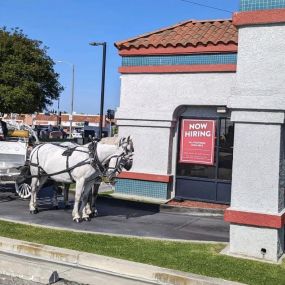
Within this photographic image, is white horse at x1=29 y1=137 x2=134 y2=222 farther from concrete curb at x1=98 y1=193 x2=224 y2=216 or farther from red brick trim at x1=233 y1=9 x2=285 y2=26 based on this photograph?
red brick trim at x1=233 y1=9 x2=285 y2=26

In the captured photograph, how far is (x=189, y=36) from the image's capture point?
42.9ft

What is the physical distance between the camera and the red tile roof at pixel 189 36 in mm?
12422

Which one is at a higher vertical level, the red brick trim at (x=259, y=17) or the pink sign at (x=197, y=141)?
the red brick trim at (x=259, y=17)

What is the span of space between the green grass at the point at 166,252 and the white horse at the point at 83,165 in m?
1.21

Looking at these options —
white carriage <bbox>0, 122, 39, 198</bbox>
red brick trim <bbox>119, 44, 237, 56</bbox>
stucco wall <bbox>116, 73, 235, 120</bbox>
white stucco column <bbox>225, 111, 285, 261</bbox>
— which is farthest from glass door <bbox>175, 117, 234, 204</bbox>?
white stucco column <bbox>225, 111, 285, 261</bbox>

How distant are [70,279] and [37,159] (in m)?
4.36

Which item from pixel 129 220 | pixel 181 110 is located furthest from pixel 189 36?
pixel 129 220

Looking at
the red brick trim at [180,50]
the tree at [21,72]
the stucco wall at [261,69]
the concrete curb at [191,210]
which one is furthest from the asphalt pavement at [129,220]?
the tree at [21,72]

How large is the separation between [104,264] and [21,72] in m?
26.2

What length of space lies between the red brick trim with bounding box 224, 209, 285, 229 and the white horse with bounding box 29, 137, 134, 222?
2523 millimetres

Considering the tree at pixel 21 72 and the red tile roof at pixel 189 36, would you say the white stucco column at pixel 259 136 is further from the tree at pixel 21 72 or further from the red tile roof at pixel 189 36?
the tree at pixel 21 72

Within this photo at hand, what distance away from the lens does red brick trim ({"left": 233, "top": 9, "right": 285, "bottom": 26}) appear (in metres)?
7.37

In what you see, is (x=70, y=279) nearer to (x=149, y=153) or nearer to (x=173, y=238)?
(x=173, y=238)

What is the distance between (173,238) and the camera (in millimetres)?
8859
